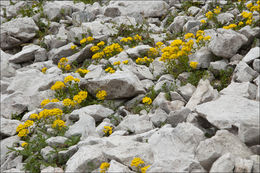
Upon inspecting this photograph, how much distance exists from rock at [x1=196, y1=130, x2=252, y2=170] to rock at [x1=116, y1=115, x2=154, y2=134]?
1810mm

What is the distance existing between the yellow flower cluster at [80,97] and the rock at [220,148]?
3.98 metres

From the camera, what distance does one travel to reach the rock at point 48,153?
5230mm

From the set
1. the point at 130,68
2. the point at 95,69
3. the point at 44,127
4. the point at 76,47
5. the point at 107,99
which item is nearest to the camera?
the point at 44,127

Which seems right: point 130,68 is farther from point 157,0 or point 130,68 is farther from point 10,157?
point 157,0

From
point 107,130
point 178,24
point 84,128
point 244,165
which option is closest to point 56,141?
point 84,128

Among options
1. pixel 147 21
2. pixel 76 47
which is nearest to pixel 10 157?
pixel 76 47

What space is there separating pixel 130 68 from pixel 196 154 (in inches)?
180

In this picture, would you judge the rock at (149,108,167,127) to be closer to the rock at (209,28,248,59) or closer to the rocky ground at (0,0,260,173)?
the rocky ground at (0,0,260,173)

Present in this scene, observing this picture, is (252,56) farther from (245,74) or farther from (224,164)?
(224,164)

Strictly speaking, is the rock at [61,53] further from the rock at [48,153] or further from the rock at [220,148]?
the rock at [220,148]

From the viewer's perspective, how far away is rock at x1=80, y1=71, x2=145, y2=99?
277 inches

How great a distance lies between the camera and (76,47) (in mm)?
11039

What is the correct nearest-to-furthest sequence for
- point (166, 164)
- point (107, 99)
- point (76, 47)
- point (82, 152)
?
1. point (166, 164)
2. point (82, 152)
3. point (107, 99)
4. point (76, 47)

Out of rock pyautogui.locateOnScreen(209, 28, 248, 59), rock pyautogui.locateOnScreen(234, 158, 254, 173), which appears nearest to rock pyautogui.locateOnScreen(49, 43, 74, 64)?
rock pyautogui.locateOnScreen(209, 28, 248, 59)
